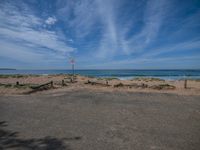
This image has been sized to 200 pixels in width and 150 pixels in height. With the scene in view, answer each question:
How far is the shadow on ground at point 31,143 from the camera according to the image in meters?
4.27

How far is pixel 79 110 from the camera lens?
8.29m

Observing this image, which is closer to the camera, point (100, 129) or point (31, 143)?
point (31, 143)

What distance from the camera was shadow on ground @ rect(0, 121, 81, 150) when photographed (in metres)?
4.27

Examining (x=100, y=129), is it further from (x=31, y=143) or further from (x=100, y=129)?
(x=31, y=143)

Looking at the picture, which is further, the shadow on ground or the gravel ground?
the gravel ground

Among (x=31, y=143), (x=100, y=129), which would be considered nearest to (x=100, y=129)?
(x=100, y=129)

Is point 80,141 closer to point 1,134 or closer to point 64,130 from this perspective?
point 64,130

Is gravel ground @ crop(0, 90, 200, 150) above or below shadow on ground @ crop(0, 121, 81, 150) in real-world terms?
below

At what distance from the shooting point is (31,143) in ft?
14.8

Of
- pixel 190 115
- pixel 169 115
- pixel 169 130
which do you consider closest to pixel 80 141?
pixel 169 130

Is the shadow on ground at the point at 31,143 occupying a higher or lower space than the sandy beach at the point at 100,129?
higher

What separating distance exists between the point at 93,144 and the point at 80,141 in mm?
428

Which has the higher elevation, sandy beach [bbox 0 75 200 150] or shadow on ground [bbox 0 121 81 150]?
shadow on ground [bbox 0 121 81 150]

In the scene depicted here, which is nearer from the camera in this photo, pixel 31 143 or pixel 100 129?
pixel 31 143
